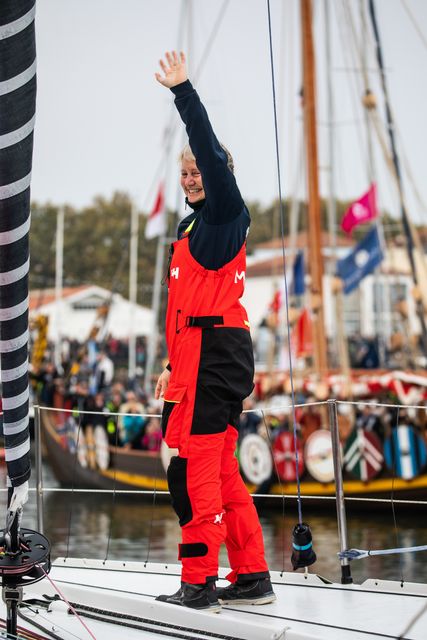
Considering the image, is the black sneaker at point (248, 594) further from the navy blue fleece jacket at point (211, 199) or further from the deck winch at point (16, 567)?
the navy blue fleece jacket at point (211, 199)

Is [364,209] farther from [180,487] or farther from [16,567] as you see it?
[16,567]

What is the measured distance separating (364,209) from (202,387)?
1640 cm

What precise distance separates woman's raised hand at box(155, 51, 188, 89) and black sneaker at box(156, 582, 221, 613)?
5.24 ft

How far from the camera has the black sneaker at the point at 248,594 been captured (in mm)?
3572

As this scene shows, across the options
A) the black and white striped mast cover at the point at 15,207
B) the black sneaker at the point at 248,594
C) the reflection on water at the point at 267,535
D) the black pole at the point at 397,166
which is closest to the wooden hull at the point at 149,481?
the reflection on water at the point at 267,535

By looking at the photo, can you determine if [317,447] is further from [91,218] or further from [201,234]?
[91,218]

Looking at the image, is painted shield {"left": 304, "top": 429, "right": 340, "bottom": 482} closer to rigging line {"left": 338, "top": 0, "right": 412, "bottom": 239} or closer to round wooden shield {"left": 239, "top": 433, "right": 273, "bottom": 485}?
round wooden shield {"left": 239, "top": 433, "right": 273, "bottom": 485}

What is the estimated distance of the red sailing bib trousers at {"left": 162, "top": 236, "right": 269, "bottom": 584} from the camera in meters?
3.35

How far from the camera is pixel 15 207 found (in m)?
2.70

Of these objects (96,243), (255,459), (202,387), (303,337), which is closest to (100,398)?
(303,337)

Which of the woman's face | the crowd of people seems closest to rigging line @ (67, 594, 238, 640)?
the woman's face

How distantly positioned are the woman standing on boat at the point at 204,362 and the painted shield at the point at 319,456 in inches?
411

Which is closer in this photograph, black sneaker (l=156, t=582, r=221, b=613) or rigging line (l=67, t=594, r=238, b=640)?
rigging line (l=67, t=594, r=238, b=640)

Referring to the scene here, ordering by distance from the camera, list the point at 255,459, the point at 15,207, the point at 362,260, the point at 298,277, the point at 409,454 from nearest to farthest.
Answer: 1. the point at 15,207
2. the point at 409,454
3. the point at 255,459
4. the point at 362,260
5. the point at 298,277
